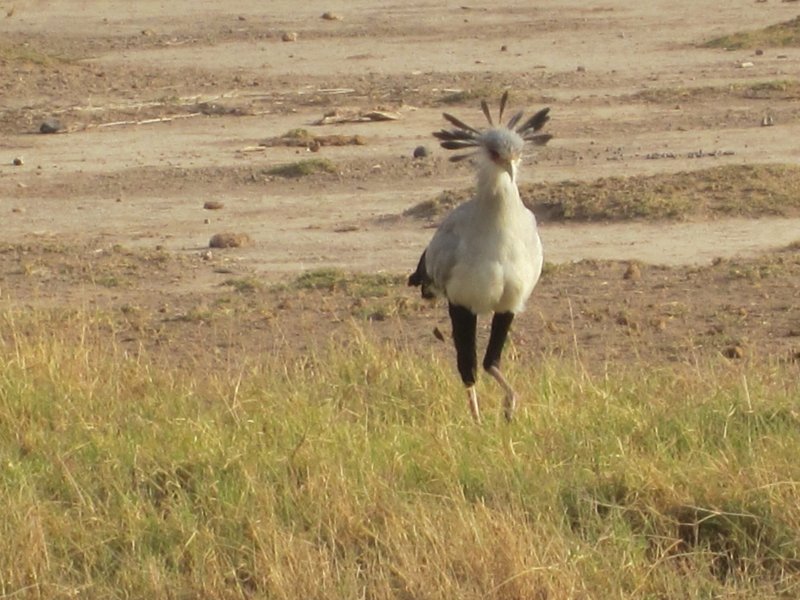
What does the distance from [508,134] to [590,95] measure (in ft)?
35.6

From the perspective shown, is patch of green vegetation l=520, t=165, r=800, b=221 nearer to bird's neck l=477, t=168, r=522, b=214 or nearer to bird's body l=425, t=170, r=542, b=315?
bird's body l=425, t=170, r=542, b=315

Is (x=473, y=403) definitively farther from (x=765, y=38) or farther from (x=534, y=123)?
(x=765, y=38)

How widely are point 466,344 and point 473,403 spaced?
0.78ft

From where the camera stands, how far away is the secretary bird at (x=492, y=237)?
6.45 m

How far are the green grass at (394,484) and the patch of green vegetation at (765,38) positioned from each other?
1281cm

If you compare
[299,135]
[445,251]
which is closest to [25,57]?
[299,135]

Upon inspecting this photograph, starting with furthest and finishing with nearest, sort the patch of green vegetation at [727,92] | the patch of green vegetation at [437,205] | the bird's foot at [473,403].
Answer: the patch of green vegetation at [727,92], the patch of green vegetation at [437,205], the bird's foot at [473,403]

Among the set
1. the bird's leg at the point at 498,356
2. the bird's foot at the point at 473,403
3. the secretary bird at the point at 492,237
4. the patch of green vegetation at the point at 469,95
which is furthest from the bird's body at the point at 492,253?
the patch of green vegetation at the point at 469,95

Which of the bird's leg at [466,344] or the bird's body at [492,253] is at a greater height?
the bird's body at [492,253]

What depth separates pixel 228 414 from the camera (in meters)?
6.82

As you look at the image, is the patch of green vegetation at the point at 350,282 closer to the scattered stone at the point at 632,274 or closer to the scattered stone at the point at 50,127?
the scattered stone at the point at 632,274

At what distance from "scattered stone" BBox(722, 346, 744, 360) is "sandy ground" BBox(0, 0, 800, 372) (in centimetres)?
14

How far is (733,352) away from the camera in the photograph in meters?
7.96

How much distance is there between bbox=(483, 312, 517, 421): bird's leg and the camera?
6754mm
